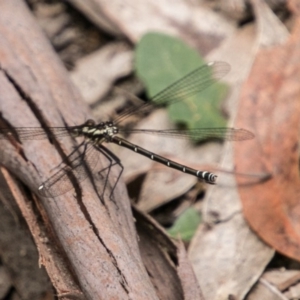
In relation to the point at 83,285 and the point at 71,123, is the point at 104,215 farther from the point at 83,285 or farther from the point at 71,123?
the point at 71,123

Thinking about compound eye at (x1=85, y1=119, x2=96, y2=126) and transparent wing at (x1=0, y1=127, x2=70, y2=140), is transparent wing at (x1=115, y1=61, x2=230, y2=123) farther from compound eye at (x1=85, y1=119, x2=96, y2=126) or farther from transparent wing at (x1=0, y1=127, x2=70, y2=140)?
transparent wing at (x1=0, y1=127, x2=70, y2=140)

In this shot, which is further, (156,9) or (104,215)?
(156,9)

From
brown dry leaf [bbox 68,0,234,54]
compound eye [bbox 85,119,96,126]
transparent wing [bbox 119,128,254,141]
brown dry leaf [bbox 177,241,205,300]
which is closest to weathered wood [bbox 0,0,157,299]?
compound eye [bbox 85,119,96,126]

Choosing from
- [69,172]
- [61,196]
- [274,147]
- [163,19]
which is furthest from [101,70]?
[61,196]

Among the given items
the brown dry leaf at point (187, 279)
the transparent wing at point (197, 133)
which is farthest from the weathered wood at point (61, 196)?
the transparent wing at point (197, 133)

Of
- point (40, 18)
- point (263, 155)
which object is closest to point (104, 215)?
point (263, 155)

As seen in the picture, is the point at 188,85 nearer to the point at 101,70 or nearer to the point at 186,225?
the point at 101,70
